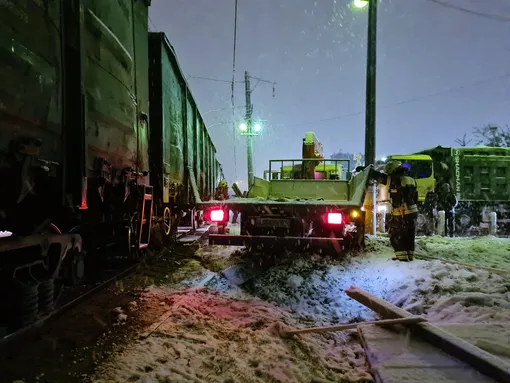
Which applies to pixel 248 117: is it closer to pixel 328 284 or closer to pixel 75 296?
pixel 328 284

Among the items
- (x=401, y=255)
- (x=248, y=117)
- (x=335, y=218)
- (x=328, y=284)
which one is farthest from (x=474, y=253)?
(x=248, y=117)

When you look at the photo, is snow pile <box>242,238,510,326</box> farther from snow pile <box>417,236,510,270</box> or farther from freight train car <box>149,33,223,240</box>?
freight train car <box>149,33,223,240</box>

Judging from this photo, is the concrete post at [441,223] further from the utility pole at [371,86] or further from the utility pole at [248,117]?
the utility pole at [248,117]

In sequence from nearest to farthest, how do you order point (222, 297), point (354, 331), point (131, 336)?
point (131, 336) → point (354, 331) → point (222, 297)

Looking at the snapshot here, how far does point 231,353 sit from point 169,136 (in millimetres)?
5001

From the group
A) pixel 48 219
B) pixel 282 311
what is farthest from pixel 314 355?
pixel 48 219

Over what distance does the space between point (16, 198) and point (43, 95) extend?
0.80 metres

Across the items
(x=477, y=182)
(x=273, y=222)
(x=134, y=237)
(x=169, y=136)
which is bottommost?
(x=134, y=237)

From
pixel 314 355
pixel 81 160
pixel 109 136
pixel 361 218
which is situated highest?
pixel 109 136

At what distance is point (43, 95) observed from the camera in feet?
8.84

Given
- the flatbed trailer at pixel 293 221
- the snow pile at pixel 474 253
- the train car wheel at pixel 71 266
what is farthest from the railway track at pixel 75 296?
the snow pile at pixel 474 253

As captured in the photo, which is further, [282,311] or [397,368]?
[282,311]

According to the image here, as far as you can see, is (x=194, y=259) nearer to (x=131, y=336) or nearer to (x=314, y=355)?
(x=131, y=336)

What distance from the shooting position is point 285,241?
6043 mm
